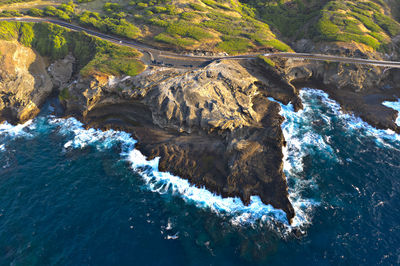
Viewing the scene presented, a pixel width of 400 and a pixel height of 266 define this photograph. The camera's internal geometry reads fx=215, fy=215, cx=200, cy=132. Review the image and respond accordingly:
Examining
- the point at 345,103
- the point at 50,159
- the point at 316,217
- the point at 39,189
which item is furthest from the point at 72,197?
the point at 345,103

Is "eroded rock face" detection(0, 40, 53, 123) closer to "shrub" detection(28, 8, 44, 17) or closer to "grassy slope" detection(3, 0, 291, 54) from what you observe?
"shrub" detection(28, 8, 44, 17)

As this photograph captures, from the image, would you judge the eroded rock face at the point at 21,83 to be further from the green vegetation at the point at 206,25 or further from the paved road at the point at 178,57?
the green vegetation at the point at 206,25

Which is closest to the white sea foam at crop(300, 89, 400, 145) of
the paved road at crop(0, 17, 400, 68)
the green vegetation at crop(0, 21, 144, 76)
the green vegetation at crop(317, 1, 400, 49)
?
the paved road at crop(0, 17, 400, 68)

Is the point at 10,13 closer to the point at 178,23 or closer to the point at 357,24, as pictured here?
the point at 178,23

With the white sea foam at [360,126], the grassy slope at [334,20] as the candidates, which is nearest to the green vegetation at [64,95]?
the white sea foam at [360,126]

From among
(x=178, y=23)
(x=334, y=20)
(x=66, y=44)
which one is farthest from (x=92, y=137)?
(x=334, y=20)

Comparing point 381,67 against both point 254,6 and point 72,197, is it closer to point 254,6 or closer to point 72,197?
point 254,6
